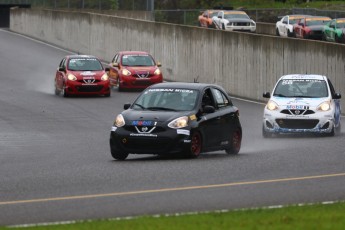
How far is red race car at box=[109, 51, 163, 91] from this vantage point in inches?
1763

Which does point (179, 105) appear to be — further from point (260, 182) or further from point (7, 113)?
point (7, 113)

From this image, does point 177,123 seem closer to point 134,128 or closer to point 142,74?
point 134,128

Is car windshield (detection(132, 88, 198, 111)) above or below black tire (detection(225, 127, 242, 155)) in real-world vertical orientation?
Result: above

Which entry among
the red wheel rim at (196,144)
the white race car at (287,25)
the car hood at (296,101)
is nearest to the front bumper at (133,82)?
the car hood at (296,101)

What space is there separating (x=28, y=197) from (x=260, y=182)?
11.6ft

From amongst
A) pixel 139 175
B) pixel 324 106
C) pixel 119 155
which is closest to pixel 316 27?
pixel 324 106

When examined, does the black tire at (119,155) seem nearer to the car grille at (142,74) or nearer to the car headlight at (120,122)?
the car headlight at (120,122)

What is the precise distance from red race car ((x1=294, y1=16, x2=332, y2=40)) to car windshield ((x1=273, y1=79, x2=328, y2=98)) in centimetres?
2829

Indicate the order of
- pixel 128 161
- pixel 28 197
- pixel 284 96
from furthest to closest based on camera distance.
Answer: pixel 284 96 → pixel 128 161 → pixel 28 197

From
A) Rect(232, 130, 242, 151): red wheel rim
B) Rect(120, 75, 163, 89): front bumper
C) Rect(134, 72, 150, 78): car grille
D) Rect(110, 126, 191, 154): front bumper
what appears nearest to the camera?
Rect(110, 126, 191, 154): front bumper

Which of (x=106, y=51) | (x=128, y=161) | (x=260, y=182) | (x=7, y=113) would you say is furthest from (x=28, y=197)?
(x=106, y=51)

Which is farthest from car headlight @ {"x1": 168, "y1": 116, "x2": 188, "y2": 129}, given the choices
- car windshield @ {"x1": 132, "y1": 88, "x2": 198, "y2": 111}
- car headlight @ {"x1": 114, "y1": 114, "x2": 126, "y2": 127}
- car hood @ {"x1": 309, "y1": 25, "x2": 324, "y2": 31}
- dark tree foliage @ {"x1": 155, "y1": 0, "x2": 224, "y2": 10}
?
dark tree foliage @ {"x1": 155, "y1": 0, "x2": 224, "y2": 10}

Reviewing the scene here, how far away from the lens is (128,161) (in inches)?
815

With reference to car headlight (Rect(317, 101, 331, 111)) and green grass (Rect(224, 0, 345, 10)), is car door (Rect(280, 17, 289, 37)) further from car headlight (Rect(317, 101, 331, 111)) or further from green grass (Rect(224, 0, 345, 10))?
car headlight (Rect(317, 101, 331, 111))
